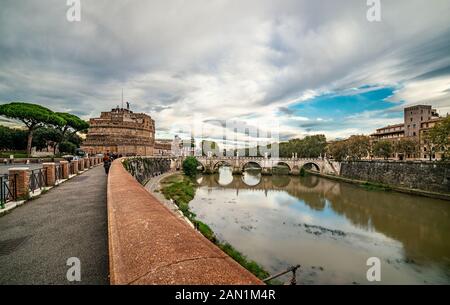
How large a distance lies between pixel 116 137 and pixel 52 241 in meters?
43.7

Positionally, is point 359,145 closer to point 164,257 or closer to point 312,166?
point 312,166

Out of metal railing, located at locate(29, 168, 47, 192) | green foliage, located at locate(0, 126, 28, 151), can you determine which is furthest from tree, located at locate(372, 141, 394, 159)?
green foliage, located at locate(0, 126, 28, 151)

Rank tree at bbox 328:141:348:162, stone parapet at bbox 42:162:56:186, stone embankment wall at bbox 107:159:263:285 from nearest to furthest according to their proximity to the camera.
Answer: stone embankment wall at bbox 107:159:263:285 < stone parapet at bbox 42:162:56:186 < tree at bbox 328:141:348:162

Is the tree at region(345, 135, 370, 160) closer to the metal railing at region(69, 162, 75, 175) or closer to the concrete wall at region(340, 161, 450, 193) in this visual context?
the concrete wall at region(340, 161, 450, 193)

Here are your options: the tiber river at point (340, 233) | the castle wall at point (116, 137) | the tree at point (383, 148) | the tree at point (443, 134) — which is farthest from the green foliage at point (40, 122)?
the tree at point (383, 148)

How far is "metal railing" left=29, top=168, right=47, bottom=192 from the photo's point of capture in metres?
8.70

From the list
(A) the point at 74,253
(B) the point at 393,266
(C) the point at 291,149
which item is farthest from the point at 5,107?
(C) the point at 291,149

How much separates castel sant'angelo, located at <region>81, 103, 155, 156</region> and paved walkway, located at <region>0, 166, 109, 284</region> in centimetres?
3806

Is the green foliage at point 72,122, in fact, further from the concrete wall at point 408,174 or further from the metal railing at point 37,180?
the concrete wall at point 408,174

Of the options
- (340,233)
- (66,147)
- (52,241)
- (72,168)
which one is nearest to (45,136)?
(66,147)

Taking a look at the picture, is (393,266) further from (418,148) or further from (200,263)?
(418,148)

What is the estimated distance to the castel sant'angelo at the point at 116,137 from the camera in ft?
141
